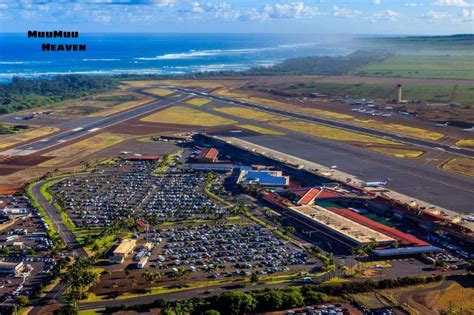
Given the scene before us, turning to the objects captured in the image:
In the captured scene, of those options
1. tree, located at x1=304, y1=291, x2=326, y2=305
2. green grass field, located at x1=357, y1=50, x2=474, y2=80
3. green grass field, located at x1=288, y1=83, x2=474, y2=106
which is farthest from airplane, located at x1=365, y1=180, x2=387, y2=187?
green grass field, located at x1=357, y1=50, x2=474, y2=80

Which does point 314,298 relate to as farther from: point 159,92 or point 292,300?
point 159,92

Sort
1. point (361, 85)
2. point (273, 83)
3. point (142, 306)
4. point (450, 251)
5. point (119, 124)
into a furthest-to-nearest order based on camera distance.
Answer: point (273, 83) < point (361, 85) < point (119, 124) < point (450, 251) < point (142, 306)

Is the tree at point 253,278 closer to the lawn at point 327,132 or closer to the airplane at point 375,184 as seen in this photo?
the airplane at point 375,184

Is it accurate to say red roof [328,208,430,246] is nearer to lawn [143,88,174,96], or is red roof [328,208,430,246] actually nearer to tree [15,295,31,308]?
tree [15,295,31,308]

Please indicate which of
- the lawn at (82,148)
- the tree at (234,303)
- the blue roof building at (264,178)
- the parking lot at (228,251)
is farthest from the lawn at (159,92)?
the tree at (234,303)

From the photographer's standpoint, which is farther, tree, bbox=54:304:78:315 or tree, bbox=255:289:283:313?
tree, bbox=255:289:283:313

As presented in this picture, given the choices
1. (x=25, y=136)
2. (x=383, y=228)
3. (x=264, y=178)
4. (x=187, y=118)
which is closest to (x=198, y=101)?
(x=187, y=118)

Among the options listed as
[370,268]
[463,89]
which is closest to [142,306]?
[370,268]

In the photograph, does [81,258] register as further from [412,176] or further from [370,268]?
[412,176]
